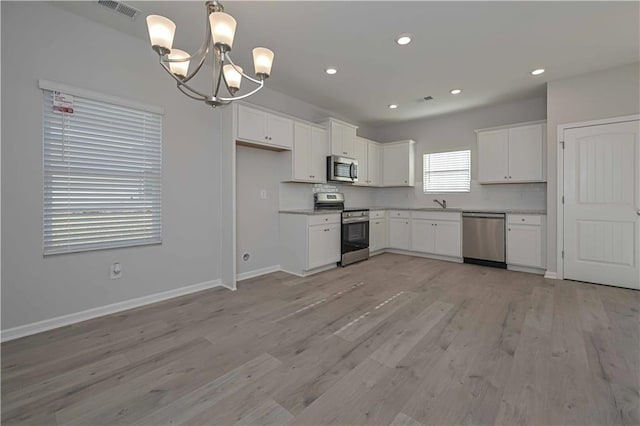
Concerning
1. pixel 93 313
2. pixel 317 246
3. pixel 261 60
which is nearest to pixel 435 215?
pixel 317 246

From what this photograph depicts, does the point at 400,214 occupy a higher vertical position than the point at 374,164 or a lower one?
lower

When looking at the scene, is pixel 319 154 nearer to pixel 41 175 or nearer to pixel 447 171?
pixel 447 171

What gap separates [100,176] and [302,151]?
249cm

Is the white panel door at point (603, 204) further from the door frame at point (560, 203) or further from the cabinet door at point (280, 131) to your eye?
the cabinet door at point (280, 131)

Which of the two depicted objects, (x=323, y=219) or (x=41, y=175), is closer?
(x=41, y=175)

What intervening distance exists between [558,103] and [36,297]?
6189mm

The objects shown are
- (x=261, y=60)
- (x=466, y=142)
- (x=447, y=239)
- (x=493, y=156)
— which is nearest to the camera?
(x=261, y=60)

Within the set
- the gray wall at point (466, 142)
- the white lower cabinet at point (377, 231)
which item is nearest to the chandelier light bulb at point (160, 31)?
the white lower cabinet at point (377, 231)

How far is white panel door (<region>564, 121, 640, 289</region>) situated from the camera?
11.1ft

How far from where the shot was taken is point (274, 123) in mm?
3863

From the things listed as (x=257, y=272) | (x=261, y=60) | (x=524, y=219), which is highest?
(x=261, y=60)

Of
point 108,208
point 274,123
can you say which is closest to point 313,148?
point 274,123

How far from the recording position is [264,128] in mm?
3740

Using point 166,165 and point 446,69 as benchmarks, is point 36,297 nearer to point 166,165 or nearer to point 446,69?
point 166,165
